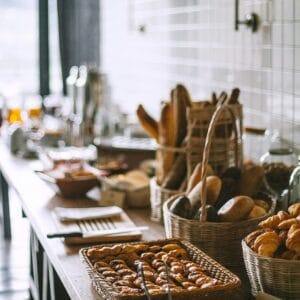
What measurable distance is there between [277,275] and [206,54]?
2100 mm

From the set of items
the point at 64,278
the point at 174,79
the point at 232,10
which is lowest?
the point at 64,278

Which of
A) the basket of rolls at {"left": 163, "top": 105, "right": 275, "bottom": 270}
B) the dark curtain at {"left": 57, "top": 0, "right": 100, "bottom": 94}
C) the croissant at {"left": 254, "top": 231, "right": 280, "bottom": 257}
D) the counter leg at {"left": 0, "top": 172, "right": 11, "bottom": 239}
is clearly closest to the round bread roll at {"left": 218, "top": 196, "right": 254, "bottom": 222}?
the basket of rolls at {"left": 163, "top": 105, "right": 275, "bottom": 270}

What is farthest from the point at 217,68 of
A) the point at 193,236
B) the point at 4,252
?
the point at 4,252

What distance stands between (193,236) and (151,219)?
0.61 m

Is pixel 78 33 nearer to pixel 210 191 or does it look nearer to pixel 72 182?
pixel 72 182

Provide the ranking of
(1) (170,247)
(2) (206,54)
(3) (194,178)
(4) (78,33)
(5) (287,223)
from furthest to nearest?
1. (4) (78,33)
2. (2) (206,54)
3. (3) (194,178)
4. (1) (170,247)
5. (5) (287,223)

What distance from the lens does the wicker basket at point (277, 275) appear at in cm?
166

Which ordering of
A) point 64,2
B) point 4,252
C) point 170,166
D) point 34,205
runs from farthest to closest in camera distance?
point 64,2 < point 4,252 < point 34,205 < point 170,166

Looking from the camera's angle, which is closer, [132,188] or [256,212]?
[256,212]

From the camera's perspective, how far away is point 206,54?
364 cm

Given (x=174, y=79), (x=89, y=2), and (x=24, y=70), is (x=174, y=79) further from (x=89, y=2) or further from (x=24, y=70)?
(x=24, y=70)

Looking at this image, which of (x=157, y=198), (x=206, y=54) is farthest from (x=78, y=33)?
(x=157, y=198)

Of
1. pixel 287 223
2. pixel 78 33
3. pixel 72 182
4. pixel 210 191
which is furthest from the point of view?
pixel 78 33

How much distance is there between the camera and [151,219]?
2664 millimetres
